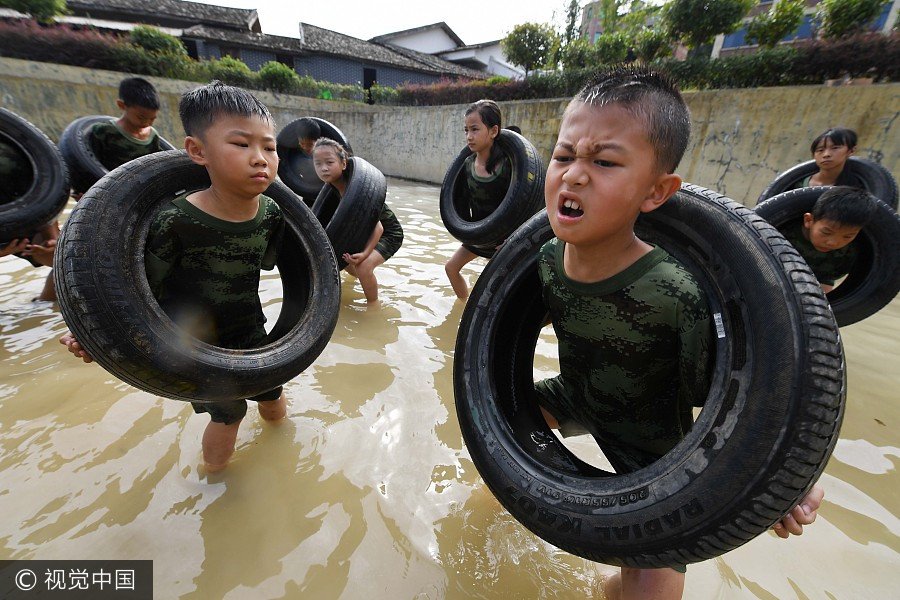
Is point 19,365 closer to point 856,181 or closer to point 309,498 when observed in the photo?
point 309,498

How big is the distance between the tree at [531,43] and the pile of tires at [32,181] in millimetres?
17779

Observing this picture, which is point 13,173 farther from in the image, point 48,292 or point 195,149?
point 195,149

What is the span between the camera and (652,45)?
463 inches

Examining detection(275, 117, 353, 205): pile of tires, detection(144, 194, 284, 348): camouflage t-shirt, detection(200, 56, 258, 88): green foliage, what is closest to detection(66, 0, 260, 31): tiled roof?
detection(200, 56, 258, 88): green foliage

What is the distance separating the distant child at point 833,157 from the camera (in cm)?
422

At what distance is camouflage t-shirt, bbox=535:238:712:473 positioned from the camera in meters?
1.30

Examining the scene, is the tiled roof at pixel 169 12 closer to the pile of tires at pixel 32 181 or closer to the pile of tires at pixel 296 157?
the pile of tires at pixel 296 157

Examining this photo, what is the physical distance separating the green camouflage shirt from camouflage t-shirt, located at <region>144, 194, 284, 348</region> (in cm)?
289

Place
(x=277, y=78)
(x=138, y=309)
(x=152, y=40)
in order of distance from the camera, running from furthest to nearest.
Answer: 1. (x=277, y=78)
2. (x=152, y=40)
3. (x=138, y=309)

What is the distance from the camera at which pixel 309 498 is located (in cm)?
202

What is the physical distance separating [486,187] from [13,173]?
4.24 meters

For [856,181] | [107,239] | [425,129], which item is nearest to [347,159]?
[107,239]

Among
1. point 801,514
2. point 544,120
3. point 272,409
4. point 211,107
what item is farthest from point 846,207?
point 544,120

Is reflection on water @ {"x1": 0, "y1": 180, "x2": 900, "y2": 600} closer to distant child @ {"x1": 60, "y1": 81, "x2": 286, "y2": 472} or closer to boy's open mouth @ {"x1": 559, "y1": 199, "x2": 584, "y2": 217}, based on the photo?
distant child @ {"x1": 60, "y1": 81, "x2": 286, "y2": 472}
